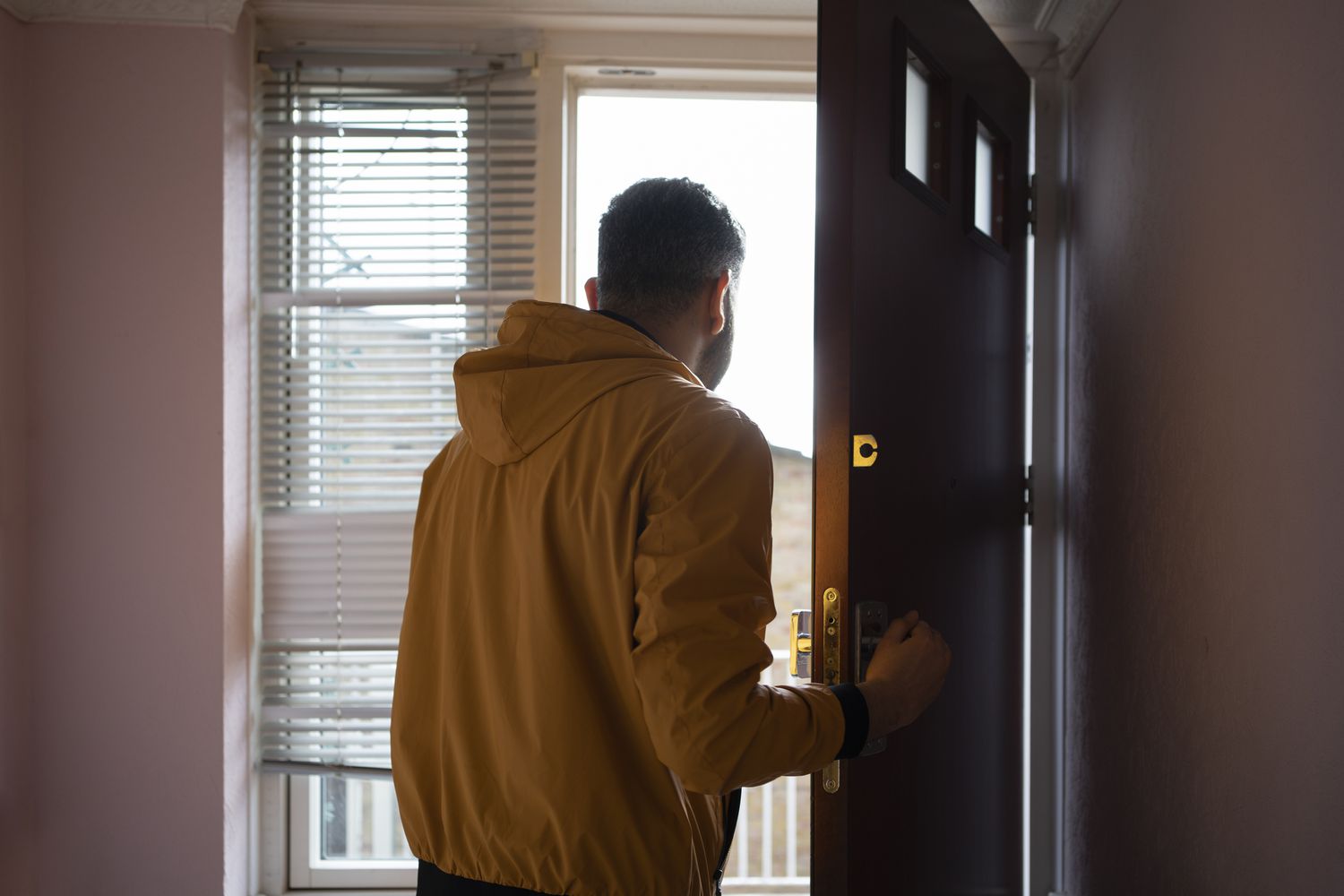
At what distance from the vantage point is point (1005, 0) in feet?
6.97

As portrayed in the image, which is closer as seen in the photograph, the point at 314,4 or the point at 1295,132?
the point at 1295,132

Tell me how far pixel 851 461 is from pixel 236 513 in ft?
4.85

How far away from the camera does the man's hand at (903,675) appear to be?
1.13m

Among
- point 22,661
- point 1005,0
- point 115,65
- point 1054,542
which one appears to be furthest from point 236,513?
point 1005,0

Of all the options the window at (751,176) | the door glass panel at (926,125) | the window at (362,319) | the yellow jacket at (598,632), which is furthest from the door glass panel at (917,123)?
the window at (362,319)

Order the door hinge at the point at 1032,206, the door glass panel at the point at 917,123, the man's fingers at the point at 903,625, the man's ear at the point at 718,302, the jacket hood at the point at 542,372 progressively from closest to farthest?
the jacket hood at the point at 542,372
the man's ear at the point at 718,302
the man's fingers at the point at 903,625
the door glass panel at the point at 917,123
the door hinge at the point at 1032,206

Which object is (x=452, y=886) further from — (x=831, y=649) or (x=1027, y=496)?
(x=1027, y=496)

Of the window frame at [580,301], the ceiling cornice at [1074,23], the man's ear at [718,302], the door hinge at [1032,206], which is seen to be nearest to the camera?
the man's ear at [718,302]

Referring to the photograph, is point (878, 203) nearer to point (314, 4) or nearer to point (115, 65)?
point (314, 4)

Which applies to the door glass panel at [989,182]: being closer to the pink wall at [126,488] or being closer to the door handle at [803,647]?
the door handle at [803,647]

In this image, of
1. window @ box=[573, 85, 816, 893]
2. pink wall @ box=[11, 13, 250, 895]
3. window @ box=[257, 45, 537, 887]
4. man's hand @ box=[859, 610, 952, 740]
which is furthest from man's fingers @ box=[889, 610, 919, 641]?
pink wall @ box=[11, 13, 250, 895]

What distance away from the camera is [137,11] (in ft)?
6.64

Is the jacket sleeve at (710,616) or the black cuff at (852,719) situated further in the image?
the black cuff at (852,719)

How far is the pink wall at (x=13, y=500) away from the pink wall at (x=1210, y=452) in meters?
2.18
